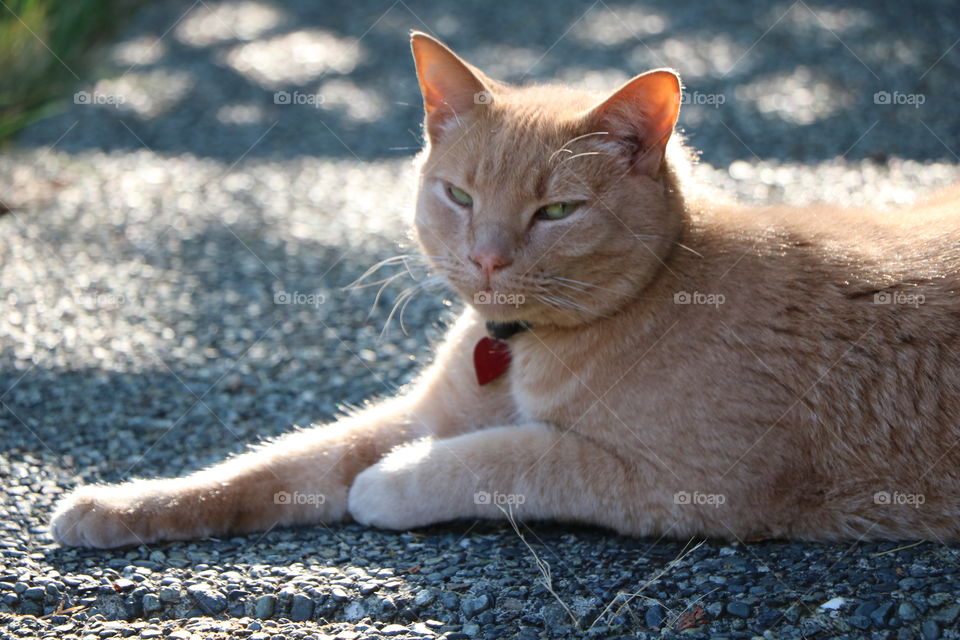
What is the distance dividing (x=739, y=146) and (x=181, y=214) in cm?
336

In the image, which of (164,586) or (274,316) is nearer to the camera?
(164,586)

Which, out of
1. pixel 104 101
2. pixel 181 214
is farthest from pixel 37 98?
A: pixel 181 214

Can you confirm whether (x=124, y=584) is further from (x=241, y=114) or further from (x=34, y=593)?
(x=241, y=114)

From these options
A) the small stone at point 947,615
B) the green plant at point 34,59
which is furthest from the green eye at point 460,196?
the green plant at point 34,59

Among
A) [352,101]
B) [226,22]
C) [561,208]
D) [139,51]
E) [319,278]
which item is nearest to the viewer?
[561,208]

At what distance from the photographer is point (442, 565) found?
2.56 m

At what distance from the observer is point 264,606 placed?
7.80 feet

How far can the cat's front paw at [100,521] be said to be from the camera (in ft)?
8.71

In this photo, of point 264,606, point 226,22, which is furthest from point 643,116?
point 226,22

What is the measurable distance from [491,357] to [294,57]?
638cm

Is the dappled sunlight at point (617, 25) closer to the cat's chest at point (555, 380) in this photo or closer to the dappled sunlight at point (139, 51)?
the dappled sunlight at point (139, 51)

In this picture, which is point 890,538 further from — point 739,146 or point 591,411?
point 739,146

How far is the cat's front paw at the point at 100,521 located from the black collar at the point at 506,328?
43.7 inches

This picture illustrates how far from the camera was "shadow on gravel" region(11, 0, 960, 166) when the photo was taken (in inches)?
247
